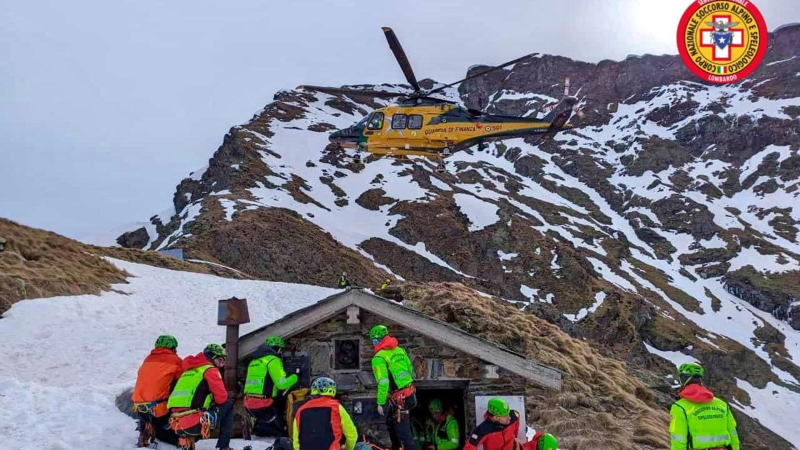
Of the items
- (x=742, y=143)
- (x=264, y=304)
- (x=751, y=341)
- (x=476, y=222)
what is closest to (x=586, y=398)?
(x=264, y=304)

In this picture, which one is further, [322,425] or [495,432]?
[495,432]

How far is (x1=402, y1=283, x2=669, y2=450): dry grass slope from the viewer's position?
12.0 m

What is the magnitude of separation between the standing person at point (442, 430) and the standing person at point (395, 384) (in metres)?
1.98

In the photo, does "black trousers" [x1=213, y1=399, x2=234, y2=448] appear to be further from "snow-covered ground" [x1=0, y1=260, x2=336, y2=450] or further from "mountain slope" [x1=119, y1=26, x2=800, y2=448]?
"mountain slope" [x1=119, y1=26, x2=800, y2=448]

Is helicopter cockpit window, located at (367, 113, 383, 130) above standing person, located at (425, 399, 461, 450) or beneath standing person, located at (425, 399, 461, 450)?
above

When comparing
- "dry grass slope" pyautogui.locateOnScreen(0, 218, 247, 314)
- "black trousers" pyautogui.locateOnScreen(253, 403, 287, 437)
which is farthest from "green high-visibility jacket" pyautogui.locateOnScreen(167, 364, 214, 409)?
"dry grass slope" pyautogui.locateOnScreen(0, 218, 247, 314)

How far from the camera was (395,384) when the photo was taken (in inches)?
297

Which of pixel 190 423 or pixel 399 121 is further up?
pixel 399 121

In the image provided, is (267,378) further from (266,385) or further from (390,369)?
(390,369)

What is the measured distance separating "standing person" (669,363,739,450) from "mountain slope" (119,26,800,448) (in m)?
13.6

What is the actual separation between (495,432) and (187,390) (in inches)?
164

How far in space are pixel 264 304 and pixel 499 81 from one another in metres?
160

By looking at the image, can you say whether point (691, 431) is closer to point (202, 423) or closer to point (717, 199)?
point (202, 423)

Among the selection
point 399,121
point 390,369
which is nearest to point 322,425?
point 390,369
